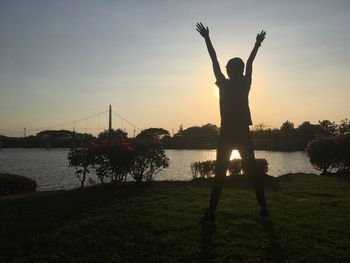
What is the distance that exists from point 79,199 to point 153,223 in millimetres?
4087

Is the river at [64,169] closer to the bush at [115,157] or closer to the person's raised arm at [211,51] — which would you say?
the bush at [115,157]

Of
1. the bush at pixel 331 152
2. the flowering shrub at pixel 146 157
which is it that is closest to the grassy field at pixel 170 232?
the flowering shrub at pixel 146 157

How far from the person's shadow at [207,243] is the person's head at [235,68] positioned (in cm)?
261

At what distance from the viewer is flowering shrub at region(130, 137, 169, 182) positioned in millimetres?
16469

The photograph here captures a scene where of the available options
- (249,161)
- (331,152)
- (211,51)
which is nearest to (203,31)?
(211,51)

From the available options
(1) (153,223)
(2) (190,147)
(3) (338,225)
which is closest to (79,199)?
(1) (153,223)

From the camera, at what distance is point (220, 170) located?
6961 mm

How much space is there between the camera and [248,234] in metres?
6.30

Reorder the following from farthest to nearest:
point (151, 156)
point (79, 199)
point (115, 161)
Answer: point (151, 156) < point (115, 161) < point (79, 199)

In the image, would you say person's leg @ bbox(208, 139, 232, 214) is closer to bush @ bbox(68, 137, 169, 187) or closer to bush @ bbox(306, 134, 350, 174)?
bush @ bbox(68, 137, 169, 187)

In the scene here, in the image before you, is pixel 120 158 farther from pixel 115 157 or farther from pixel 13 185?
pixel 13 185

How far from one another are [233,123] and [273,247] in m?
2.23

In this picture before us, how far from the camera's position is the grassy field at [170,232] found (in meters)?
5.38

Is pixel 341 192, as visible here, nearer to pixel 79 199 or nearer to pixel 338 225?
pixel 338 225
